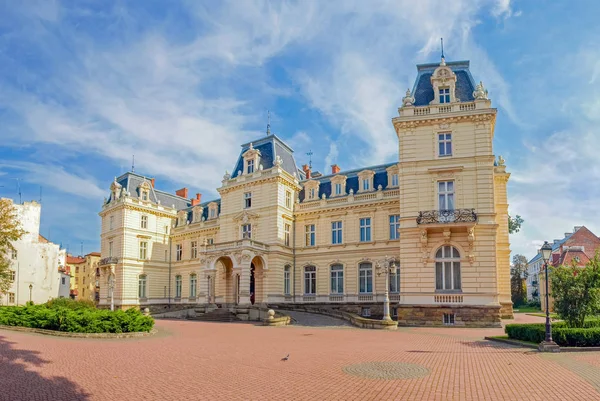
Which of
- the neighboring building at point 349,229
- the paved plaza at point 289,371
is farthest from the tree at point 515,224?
the paved plaza at point 289,371

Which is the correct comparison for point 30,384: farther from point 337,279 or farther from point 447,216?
point 337,279

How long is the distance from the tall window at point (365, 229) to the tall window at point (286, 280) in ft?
24.2

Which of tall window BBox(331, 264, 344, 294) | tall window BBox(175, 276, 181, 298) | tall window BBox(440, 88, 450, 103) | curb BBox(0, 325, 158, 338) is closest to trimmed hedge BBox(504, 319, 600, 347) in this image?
curb BBox(0, 325, 158, 338)

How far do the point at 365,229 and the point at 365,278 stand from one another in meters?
4.05

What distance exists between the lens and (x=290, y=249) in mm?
43281

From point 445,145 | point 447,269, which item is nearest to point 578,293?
point 447,269

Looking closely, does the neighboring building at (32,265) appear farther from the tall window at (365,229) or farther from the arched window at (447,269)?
the arched window at (447,269)

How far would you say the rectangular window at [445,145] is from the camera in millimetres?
31617

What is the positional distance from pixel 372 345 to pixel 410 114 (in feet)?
59.6

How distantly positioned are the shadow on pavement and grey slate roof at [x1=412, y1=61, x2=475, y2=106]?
2773 centimetres

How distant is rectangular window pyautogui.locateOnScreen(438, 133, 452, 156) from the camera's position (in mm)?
31617

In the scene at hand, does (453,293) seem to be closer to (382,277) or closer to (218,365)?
(382,277)

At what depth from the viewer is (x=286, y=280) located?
42438mm

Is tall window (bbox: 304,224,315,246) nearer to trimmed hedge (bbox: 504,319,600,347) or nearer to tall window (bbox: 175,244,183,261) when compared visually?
tall window (bbox: 175,244,183,261)
